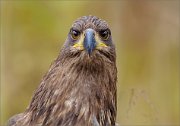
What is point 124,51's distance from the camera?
568 inches

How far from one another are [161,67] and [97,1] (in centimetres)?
148

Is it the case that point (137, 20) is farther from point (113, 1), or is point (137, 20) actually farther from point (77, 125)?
point (77, 125)

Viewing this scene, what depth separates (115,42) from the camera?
13562 mm

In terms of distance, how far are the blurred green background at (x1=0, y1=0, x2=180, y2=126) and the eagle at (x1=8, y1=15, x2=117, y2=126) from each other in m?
4.30

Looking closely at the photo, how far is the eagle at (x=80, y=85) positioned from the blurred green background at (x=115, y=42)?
4.30 m

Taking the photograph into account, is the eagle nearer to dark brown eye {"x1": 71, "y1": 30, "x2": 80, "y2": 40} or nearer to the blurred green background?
dark brown eye {"x1": 71, "y1": 30, "x2": 80, "y2": 40}

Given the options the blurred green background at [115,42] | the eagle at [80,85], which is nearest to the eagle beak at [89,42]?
the eagle at [80,85]

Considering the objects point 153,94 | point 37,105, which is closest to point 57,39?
point 153,94

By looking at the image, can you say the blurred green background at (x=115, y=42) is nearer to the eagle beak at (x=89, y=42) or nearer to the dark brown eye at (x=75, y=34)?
the dark brown eye at (x=75, y=34)

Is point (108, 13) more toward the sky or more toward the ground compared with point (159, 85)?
more toward the sky

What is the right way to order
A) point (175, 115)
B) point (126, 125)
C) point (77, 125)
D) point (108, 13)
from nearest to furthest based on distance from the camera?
point (77, 125)
point (126, 125)
point (175, 115)
point (108, 13)

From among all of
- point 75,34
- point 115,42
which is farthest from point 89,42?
point 115,42

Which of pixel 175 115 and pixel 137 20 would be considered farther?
pixel 137 20

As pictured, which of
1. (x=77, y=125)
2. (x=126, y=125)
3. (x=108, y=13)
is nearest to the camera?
(x=77, y=125)
